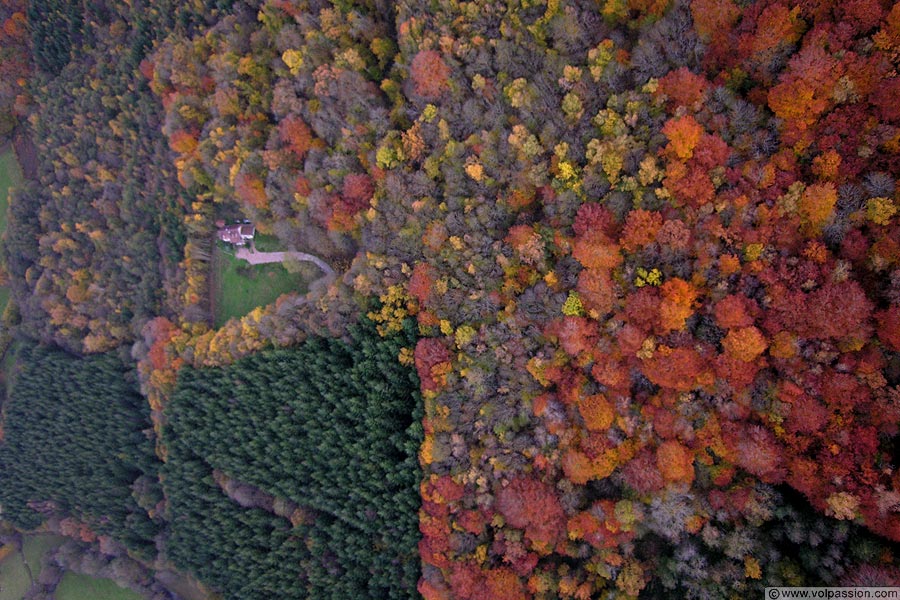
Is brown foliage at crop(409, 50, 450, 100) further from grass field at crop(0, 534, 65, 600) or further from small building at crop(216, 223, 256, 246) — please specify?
grass field at crop(0, 534, 65, 600)

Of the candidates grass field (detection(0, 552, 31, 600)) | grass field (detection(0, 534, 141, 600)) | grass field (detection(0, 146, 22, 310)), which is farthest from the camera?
grass field (detection(0, 146, 22, 310))

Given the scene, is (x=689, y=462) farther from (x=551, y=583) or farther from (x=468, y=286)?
(x=468, y=286)

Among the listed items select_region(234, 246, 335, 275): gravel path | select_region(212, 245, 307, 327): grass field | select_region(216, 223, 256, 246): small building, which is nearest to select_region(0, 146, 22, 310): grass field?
select_region(212, 245, 307, 327): grass field

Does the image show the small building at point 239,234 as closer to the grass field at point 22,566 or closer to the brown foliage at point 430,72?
the brown foliage at point 430,72

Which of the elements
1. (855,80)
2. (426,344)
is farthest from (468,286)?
(855,80)

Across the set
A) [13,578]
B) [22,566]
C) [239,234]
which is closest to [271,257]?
[239,234]
